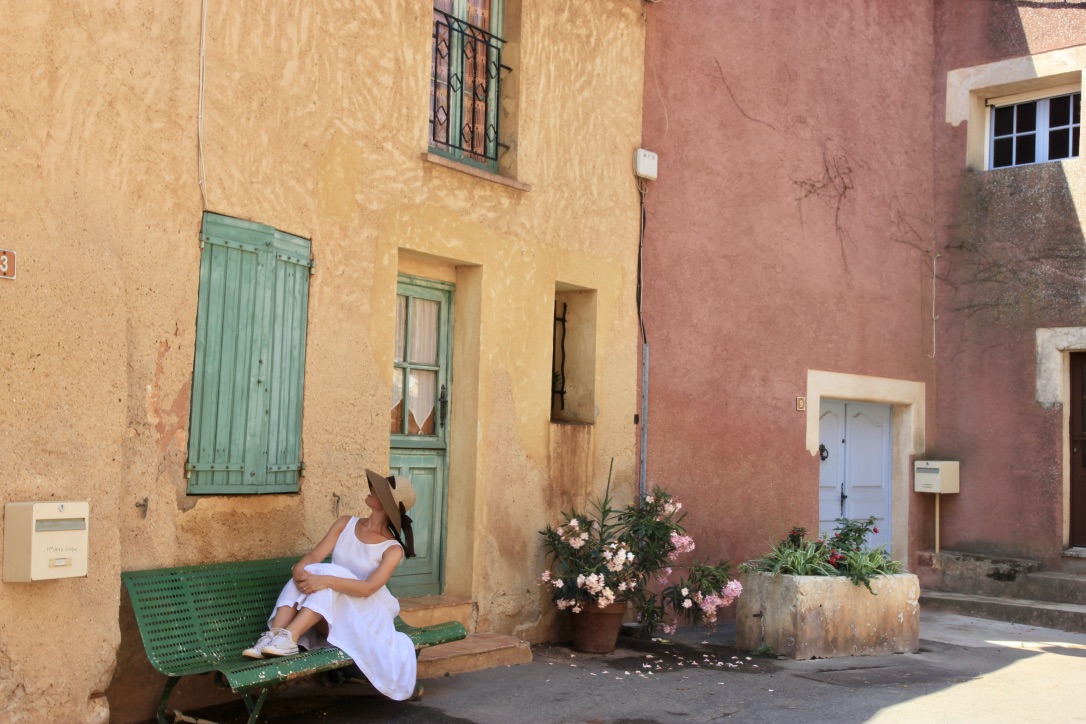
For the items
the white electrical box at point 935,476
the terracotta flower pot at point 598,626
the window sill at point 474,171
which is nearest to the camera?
the window sill at point 474,171

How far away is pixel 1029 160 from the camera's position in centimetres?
1166

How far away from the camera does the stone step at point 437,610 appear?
6902 mm

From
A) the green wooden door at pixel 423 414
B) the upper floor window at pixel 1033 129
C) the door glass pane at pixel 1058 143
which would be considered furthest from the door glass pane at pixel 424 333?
the door glass pane at pixel 1058 143

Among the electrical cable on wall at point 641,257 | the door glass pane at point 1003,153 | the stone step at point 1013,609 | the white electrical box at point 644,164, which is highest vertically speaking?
the door glass pane at point 1003,153

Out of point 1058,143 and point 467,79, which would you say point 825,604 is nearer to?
point 467,79

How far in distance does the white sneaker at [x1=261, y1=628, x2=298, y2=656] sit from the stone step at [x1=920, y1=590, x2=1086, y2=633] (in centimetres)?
723

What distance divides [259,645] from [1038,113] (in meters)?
9.76

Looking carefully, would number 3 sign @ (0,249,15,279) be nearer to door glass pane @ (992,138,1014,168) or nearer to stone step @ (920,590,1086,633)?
stone step @ (920,590,1086,633)

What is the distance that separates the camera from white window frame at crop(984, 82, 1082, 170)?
37.6 ft

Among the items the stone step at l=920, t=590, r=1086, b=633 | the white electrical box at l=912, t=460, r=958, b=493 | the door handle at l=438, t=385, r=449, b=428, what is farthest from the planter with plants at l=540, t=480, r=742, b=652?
the white electrical box at l=912, t=460, r=958, b=493

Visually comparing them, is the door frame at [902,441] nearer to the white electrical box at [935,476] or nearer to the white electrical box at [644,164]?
the white electrical box at [935,476]

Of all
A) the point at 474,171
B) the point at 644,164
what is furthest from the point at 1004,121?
the point at 474,171

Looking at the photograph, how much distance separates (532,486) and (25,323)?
3.75 metres

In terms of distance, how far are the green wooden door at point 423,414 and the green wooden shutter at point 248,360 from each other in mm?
1042
